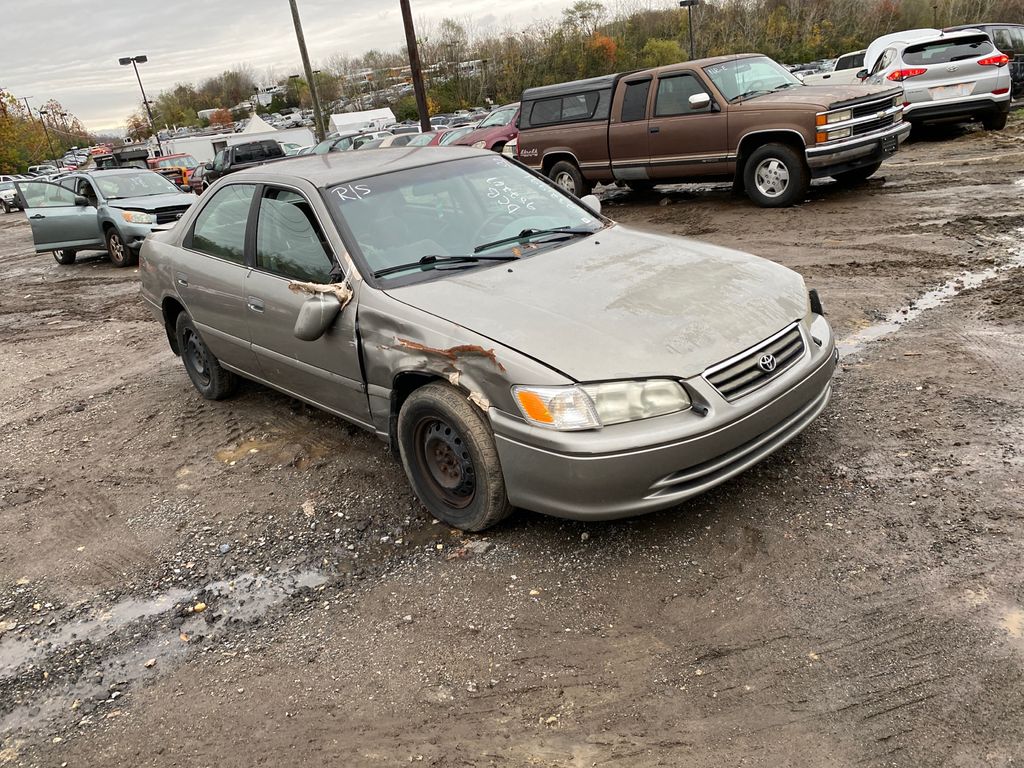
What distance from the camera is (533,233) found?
4453mm

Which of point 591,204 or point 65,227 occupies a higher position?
point 591,204

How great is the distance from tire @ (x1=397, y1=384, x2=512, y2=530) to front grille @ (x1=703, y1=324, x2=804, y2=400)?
96cm

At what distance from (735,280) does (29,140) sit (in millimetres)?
101059

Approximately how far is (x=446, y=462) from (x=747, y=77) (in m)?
8.82

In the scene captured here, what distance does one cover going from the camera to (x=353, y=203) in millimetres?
4242

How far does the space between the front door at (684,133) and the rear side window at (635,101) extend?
0.19 metres

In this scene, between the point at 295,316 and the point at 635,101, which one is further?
the point at 635,101

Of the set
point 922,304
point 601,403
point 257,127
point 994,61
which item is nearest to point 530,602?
point 601,403

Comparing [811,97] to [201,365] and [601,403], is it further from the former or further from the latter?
[601,403]

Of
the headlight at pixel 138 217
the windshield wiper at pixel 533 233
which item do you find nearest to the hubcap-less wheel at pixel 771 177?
the windshield wiper at pixel 533 233

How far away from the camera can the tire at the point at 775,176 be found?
9797 mm

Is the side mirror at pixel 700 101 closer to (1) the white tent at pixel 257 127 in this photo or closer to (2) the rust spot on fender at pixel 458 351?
(2) the rust spot on fender at pixel 458 351

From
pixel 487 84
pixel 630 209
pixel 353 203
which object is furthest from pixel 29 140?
pixel 353 203

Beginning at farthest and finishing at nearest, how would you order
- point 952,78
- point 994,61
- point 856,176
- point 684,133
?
point 952,78, point 994,61, point 856,176, point 684,133
